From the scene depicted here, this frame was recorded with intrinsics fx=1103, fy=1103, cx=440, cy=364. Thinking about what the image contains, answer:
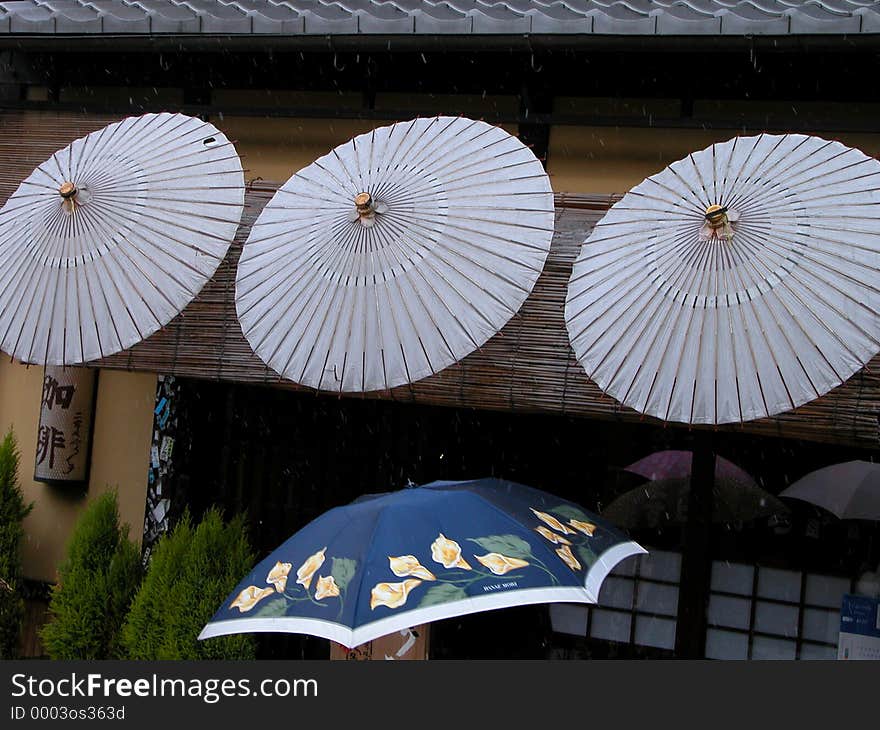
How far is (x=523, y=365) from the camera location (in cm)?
655

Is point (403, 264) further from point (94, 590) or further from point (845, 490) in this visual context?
point (94, 590)

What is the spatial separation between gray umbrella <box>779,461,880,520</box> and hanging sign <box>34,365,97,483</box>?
5.33 meters

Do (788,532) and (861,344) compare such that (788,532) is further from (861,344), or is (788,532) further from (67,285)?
(67,285)

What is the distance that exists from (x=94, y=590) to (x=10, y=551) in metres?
1.17

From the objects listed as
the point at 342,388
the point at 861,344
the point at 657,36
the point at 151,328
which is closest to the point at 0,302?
the point at 151,328

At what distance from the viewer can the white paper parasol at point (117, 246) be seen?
21.8 ft

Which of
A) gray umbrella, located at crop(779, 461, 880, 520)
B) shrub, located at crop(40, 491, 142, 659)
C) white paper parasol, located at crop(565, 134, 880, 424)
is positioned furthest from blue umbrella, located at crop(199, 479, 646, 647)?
shrub, located at crop(40, 491, 142, 659)

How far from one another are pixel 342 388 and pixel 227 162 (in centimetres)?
179

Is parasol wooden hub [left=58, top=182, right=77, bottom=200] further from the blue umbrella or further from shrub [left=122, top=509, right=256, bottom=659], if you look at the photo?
the blue umbrella

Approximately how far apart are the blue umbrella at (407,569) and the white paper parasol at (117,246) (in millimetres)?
2146

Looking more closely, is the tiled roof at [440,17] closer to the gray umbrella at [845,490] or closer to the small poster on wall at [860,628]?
the gray umbrella at [845,490]

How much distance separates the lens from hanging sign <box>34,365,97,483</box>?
Answer: 868 centimetres

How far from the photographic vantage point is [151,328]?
6.55 m

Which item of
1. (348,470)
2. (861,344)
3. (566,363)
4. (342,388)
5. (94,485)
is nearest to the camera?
(861,344)
